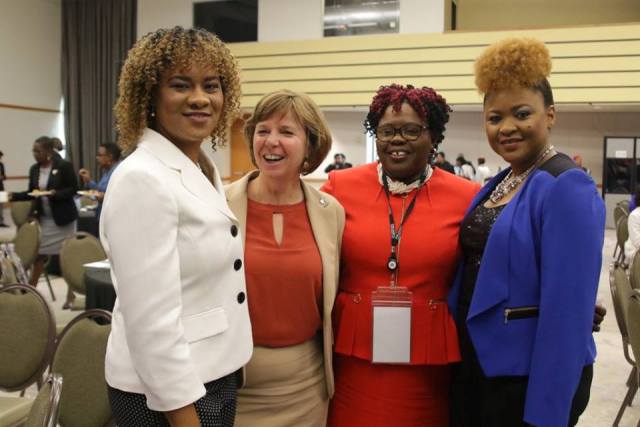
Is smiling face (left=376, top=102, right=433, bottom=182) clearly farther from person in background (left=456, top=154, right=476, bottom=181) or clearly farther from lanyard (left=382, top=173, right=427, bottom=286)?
person in background (left=456, top=154, right=476, bottom=181)

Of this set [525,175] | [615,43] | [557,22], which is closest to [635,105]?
[615,43]

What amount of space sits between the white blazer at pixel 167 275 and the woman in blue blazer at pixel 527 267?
0.79m

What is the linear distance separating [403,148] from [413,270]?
1.40 feet

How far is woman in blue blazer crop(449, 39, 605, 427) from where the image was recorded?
1.61m

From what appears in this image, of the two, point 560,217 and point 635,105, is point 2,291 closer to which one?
point 560,217

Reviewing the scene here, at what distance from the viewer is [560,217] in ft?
5.27

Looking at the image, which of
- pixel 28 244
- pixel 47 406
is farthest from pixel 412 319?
pixel 28 244

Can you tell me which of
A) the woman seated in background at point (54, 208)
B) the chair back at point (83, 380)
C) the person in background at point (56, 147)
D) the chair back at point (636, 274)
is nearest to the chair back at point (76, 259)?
the woman seated in background at point (54, 208)

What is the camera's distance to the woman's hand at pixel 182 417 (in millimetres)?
1250

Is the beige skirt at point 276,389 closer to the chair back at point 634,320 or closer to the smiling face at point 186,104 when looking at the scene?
the smiling face at point 186,104

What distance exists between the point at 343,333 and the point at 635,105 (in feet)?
37.1

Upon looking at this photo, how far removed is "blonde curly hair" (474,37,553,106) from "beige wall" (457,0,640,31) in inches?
468

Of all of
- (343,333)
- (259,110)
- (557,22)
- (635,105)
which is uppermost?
(557,22)

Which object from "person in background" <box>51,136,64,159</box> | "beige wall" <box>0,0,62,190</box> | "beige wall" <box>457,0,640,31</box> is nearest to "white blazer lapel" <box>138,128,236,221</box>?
"person in background" <box>51,136,64,159</box>
